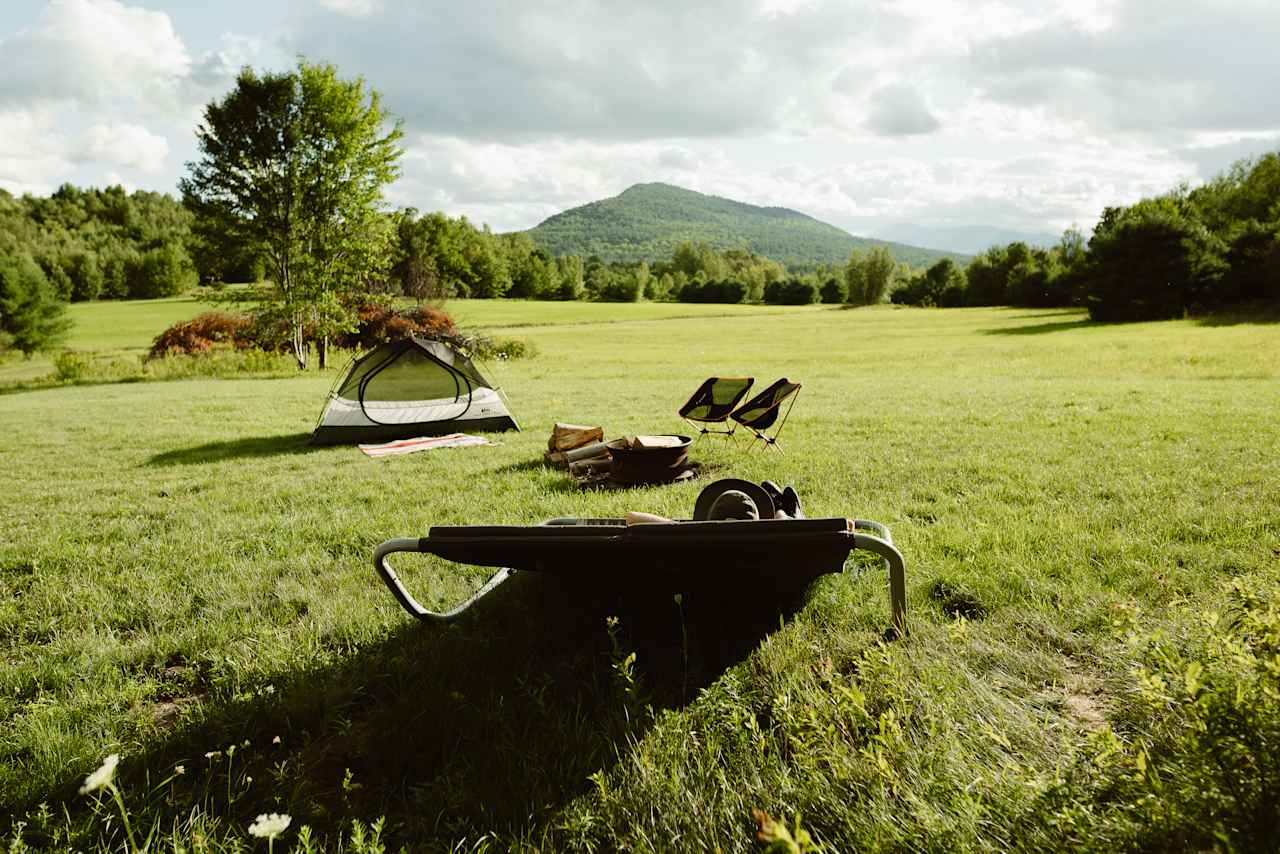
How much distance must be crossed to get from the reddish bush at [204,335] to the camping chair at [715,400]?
22.0m

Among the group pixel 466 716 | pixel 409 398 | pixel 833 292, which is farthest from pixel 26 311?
pixel 833 292

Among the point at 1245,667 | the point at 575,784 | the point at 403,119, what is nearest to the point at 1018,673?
the point at 1245,667

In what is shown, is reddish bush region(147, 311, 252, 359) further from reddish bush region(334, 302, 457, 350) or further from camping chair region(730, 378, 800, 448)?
camping chair region(730, 378, 800, 448)

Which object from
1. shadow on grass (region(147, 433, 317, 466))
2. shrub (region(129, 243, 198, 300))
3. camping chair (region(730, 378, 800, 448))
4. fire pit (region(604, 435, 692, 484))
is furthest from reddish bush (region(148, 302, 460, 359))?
shrub (region(129, 243, 198, 300))

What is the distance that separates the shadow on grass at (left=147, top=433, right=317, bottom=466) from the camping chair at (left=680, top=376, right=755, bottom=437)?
192 inches

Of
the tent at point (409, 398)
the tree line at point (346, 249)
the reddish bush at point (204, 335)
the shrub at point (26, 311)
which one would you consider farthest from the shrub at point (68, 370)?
the shrub at point (26, 311)

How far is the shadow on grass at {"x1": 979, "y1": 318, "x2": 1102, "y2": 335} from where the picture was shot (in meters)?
32.4

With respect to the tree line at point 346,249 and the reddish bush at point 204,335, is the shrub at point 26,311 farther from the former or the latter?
the reddish bush at point 204,335

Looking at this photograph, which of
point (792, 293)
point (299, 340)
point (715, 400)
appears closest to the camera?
point (715, 400)

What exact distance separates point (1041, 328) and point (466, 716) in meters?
38.7

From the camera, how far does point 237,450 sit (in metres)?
8.30

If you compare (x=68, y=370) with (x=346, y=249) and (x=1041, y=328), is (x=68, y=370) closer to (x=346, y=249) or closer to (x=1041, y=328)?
(x=346, y=249)

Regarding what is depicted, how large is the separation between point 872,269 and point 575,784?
81919 millimetres

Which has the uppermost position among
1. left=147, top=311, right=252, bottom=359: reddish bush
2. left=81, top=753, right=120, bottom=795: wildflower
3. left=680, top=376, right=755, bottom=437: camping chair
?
left=81, top=753, right=120, bottom=795: wildflower
